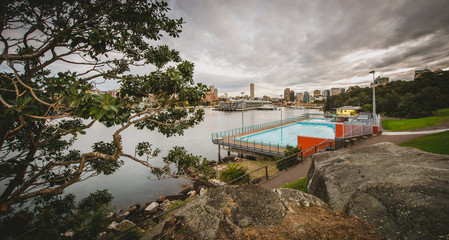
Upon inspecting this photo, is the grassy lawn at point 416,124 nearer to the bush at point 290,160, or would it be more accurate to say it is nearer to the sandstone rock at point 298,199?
the bush at point 290,160

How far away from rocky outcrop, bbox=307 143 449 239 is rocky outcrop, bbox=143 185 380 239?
1.17 feet

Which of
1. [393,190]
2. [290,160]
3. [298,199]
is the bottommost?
[290,160]

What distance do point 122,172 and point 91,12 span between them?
18.8 meters

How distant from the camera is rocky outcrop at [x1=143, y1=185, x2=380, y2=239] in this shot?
120 inches

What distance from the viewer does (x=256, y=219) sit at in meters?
3.40

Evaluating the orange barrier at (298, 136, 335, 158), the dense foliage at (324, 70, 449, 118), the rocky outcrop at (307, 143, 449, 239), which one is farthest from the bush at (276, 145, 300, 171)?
the dense foliage at (324, 70, 449, 118)

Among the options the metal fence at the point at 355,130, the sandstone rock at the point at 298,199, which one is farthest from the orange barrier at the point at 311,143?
the sandstone rock at the point at 298,199

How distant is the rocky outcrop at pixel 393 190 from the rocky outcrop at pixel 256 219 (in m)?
0.36

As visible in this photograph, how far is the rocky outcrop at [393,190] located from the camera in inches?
106

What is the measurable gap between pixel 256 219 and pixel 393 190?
2.81 meters

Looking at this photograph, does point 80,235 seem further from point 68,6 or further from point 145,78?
point 68,6

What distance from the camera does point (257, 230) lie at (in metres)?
3.17

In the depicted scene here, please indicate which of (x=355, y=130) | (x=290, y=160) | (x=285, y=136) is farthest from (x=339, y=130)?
(x=285, y=136)

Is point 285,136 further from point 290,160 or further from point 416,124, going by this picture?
point 416,124
